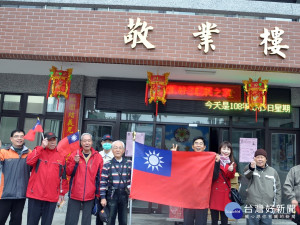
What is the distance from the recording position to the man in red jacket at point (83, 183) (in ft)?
12.2

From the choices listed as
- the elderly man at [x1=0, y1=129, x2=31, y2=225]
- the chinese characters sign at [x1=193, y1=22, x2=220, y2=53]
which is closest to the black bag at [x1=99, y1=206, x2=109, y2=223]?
the elderly man at [x1=0, y1=129, x2=31, y2=225]

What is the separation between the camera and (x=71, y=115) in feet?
21.9

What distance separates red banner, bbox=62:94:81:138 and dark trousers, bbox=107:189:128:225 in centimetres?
320

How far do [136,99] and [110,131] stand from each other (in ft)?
3.73

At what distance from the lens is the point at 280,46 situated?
17.5 feet

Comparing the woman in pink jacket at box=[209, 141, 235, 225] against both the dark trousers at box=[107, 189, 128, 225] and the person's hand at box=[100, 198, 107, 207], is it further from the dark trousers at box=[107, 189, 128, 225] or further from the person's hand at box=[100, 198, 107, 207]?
the person's hand at box=[100, 198, 107, 207]

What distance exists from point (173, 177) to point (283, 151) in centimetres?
437

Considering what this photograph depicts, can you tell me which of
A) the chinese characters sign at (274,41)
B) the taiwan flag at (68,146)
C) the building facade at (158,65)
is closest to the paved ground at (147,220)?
the building facade at (158,65)

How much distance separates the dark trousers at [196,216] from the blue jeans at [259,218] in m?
0.66

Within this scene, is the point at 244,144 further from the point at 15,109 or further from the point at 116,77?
the point at 15,109

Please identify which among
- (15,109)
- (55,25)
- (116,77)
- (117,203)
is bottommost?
(117,203)

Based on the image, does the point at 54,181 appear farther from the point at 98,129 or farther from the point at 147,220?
the point at 98,129

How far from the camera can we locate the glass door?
22.3 feet

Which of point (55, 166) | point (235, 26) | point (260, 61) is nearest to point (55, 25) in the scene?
point (55, 166)
